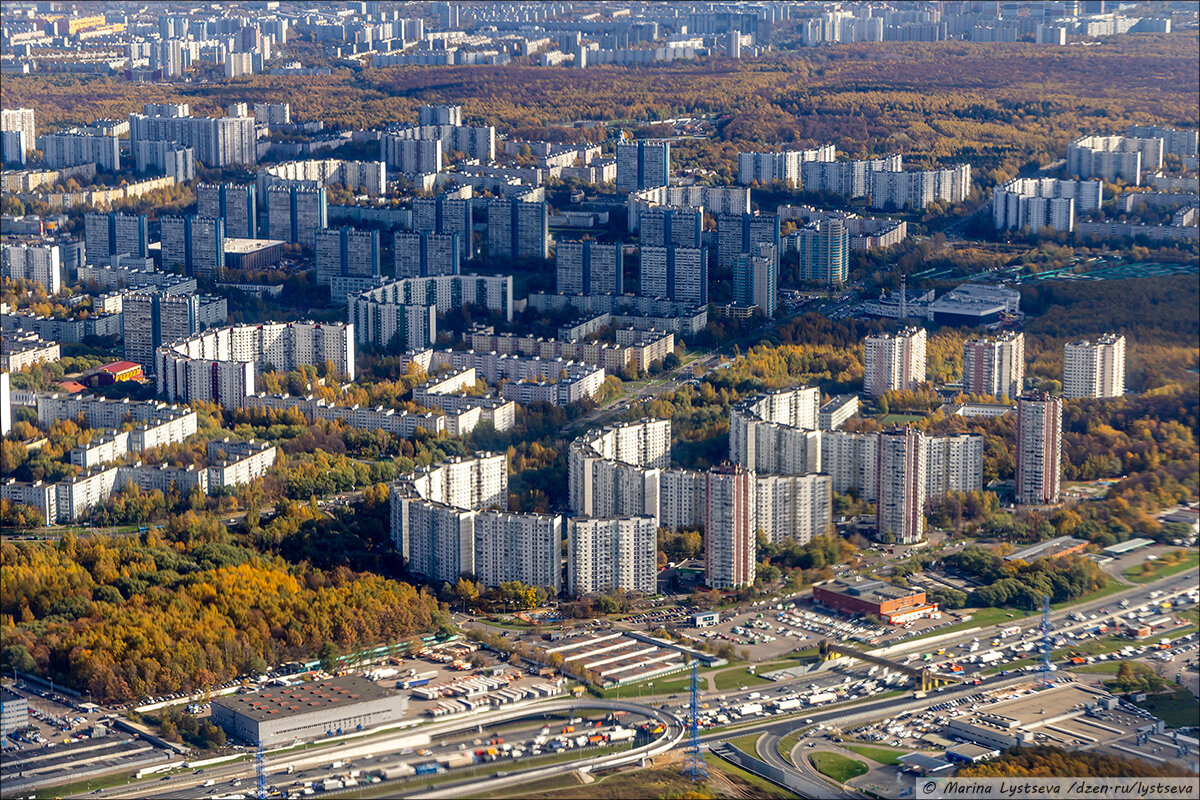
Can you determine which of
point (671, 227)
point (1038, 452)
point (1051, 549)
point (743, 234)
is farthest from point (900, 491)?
point (671, 227)

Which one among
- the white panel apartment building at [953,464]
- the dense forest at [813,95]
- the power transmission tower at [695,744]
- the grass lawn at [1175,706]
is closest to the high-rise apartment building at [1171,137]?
the dense forest at [813,95]

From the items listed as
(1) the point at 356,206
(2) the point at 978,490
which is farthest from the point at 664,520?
(1) the point at 356,206

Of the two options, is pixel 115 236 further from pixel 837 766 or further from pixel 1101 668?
pixel 837 766

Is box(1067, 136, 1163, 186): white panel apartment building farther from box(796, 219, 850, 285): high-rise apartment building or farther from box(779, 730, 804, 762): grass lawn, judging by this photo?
box(779, 730, 804, 762): grass lawn

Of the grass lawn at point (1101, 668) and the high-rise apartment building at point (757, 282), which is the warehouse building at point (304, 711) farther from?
the high-rise apartment building at point (757, 282)

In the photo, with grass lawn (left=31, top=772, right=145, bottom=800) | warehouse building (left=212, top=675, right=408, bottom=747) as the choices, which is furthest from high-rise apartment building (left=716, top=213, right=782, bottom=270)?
grass lawn (left=31, top=772, right=145, bottom=800)

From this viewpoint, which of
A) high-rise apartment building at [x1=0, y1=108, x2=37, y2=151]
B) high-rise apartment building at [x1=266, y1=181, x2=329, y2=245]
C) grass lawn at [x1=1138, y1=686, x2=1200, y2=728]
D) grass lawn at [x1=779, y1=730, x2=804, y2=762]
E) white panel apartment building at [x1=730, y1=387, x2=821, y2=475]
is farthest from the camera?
high-rise apartment building at [x1=0, y1=108, x2=37, y2=151]
